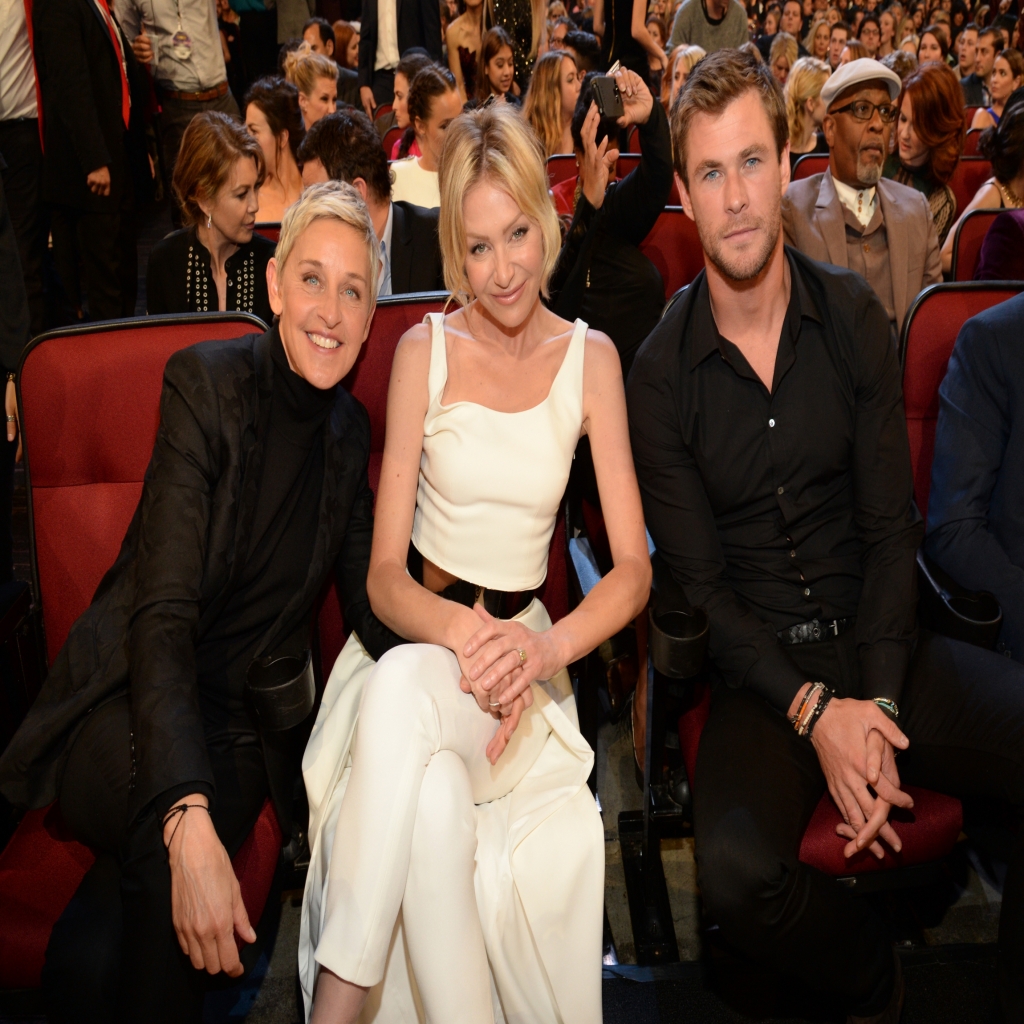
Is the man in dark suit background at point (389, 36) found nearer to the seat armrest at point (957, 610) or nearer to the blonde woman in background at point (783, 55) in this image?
the blonde woman in background at point (783, 55)

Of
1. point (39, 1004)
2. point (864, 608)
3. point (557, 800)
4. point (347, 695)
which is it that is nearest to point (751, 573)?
point (864, 608)

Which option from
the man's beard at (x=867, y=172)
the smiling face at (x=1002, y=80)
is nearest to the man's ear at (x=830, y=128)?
the man's beard at (x=867, y=172)

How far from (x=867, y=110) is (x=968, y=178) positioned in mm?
1572

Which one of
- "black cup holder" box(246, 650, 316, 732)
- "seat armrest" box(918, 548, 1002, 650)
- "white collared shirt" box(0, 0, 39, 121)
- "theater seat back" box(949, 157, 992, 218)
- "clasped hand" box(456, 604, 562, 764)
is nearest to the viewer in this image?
"black cup holder" box(246, 650, 316, 732)

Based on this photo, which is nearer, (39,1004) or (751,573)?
(39,1004)

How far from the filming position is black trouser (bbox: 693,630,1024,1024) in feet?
4.90

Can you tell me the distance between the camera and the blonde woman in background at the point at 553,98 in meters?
3.91

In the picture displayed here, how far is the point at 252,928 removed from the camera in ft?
4.77

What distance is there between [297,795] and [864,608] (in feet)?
3.54

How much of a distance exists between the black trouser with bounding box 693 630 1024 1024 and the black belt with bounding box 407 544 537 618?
16.3 inches

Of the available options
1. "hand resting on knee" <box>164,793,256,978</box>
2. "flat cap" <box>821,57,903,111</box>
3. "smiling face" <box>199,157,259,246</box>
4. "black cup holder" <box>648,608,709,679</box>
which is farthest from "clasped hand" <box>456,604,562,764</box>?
"flat cap" <box>821,57,903,111</box>

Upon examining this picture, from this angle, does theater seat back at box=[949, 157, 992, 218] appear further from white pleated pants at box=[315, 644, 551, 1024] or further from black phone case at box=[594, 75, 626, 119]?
white pleated pants at box=[315, 644, 551, 1024]

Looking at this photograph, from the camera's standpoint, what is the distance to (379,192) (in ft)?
9.31

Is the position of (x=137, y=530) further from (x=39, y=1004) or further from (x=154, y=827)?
(x=39, y=1004)
